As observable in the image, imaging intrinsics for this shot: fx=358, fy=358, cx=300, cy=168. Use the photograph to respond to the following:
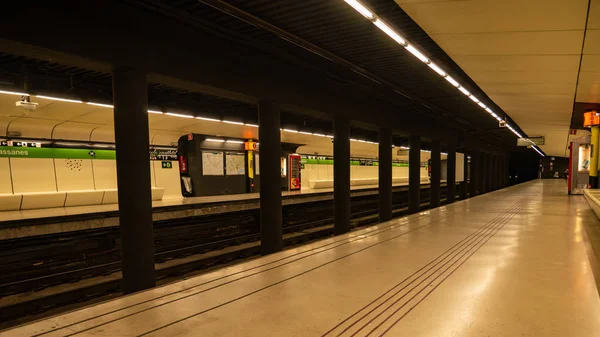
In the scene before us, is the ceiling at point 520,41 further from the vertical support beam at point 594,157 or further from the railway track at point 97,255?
the railway track at point 97,255

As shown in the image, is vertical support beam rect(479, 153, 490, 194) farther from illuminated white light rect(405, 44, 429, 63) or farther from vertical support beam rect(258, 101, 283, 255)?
vertical support beam rect(258, 101, 283, 255)

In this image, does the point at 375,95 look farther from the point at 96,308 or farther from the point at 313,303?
the point at 96,308

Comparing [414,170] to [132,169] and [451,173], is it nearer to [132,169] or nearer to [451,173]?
[451,173]

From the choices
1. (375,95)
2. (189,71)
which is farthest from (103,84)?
(375,95)

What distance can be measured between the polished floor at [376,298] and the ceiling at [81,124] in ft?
16.6

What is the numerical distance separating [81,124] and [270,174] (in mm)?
5346

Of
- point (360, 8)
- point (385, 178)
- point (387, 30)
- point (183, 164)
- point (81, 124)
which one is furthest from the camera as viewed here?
point (183, 164)

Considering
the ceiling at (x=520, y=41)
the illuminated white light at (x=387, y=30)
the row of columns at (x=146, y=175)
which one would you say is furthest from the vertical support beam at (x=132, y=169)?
the ceiling at (x=520, y=41)

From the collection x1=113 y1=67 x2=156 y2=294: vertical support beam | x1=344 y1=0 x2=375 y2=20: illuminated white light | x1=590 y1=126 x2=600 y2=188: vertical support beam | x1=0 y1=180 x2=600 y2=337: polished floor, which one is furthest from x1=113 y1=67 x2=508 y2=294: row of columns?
x1=590 y1=126 x2=600 y2=188: vertical support beam

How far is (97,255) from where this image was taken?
6.86 metres

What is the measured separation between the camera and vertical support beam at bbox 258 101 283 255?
5832 mm

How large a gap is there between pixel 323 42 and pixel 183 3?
81.0 inches

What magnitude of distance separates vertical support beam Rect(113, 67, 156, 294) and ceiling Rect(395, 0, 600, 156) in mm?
3035

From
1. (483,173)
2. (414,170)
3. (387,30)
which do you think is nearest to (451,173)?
(414,170)
